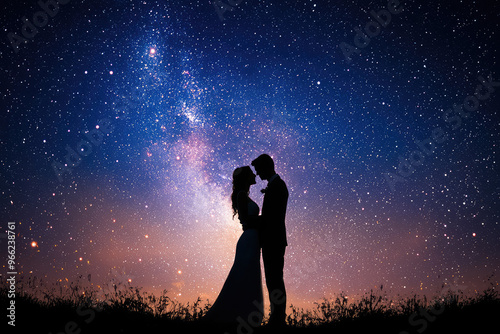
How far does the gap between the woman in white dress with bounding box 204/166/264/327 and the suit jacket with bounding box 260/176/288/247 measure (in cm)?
16

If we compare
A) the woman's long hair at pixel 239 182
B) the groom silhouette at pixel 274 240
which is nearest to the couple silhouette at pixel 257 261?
the groom silhouette at pixel 274 240

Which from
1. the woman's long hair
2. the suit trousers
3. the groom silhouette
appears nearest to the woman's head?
the woman's long hair

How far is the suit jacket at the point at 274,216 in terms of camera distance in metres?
5.16

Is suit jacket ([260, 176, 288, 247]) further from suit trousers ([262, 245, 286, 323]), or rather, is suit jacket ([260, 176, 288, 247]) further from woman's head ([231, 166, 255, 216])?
woman's head ([231, 166, 255, 216])

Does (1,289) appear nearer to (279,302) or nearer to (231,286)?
(231,286)

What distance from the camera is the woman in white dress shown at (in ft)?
16.0

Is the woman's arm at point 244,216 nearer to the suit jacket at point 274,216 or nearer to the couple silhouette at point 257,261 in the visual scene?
the couple silhouette at point 257,261

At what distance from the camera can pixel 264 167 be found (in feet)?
17.9

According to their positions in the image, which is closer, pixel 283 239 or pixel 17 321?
pixel 17 321

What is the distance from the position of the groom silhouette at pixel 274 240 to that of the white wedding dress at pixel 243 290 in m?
0.16

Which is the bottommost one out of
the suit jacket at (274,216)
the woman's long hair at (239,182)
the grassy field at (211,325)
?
the grassy field at (211,325)

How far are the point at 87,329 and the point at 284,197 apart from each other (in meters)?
3.42

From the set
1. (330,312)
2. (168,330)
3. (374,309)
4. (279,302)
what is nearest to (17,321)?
(168,330)

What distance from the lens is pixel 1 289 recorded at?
5934mm
